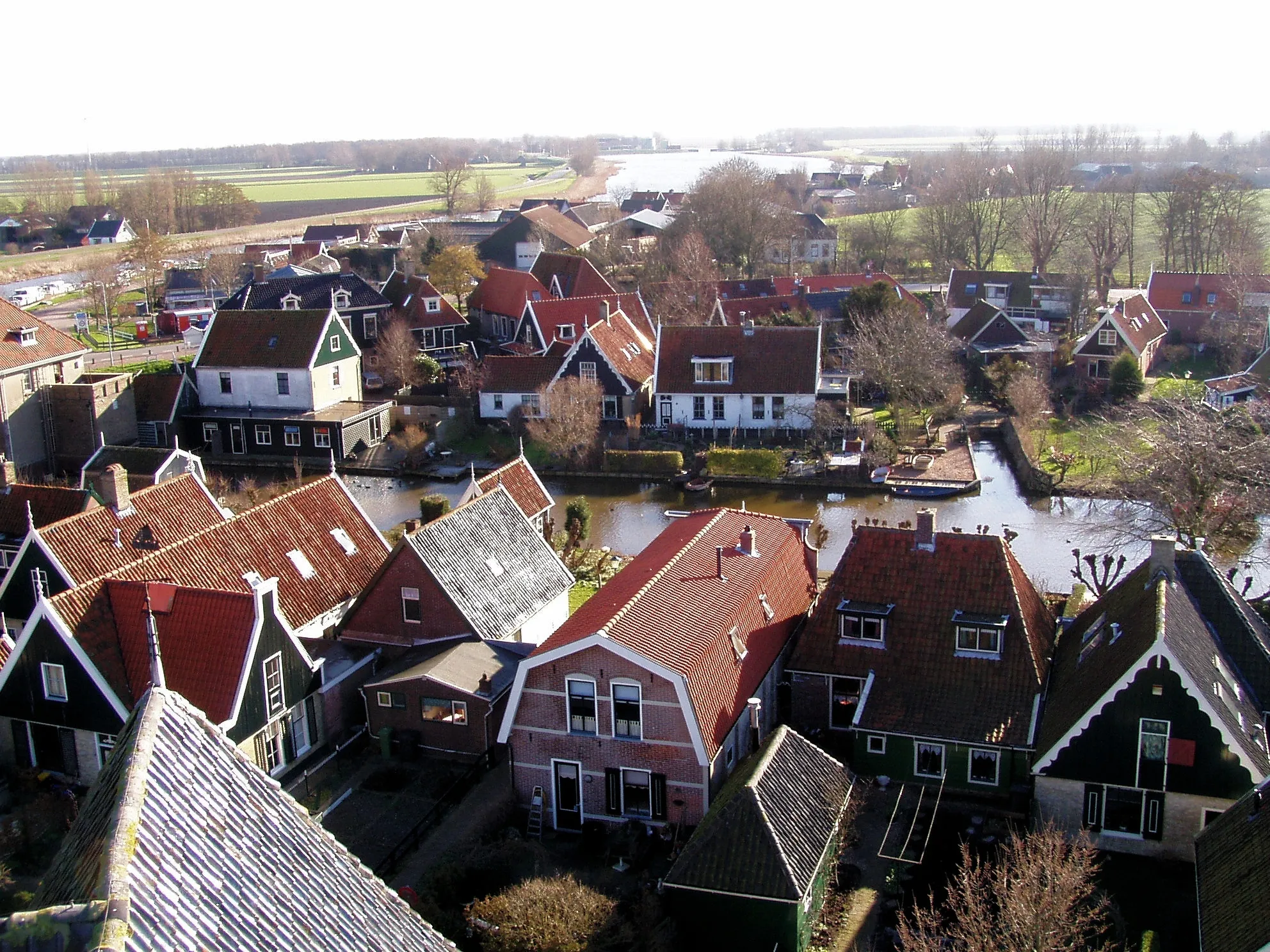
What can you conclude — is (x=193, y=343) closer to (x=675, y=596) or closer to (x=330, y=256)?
(x=330, y=256)

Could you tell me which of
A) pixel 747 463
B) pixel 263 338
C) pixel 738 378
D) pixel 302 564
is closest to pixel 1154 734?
pixel 302 564

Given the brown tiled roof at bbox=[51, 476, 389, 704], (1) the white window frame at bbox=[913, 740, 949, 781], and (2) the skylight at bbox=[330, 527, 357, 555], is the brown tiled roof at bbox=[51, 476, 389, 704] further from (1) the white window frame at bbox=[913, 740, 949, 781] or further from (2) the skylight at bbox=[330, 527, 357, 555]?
(1) the white window frame at bbox=[913, 740, 949, 781]

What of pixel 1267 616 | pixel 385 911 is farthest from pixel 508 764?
pixel 1267 616

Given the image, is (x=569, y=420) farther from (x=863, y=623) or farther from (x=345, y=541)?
(x=863, y=623)

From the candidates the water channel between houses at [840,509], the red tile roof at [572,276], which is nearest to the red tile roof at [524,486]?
the water channel between houses at [840,509]

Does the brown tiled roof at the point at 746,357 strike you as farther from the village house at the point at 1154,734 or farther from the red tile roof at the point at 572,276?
the village house at the point at 1154,734

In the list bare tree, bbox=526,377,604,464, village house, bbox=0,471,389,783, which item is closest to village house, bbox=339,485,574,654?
village house, bbox=0,471,389,783
